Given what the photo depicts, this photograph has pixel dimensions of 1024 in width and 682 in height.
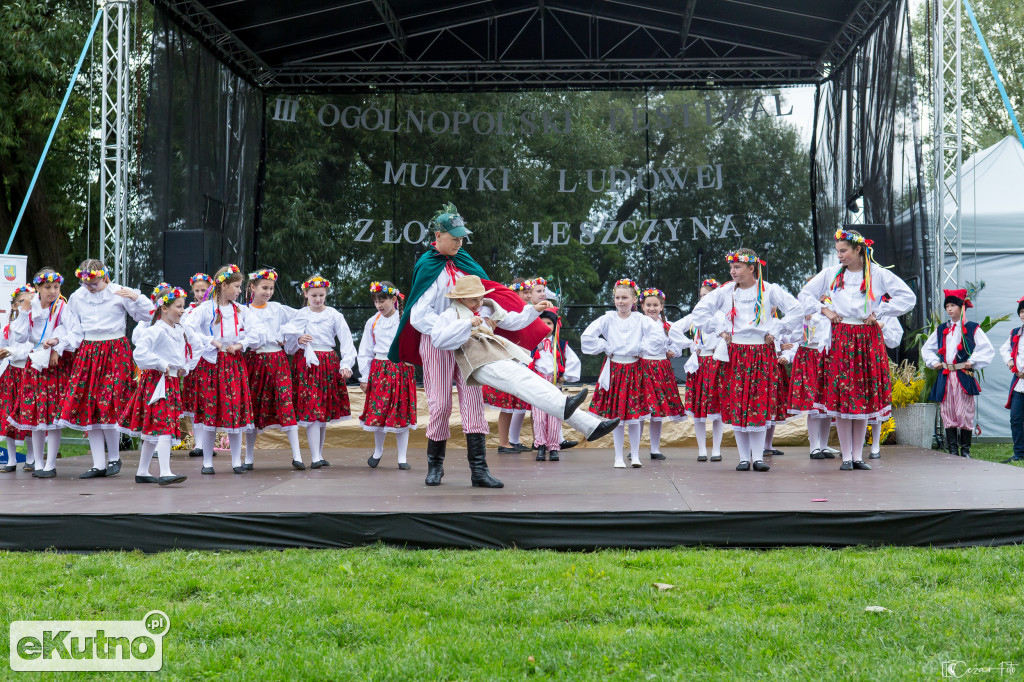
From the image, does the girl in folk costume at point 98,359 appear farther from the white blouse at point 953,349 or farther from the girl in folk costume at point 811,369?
the white blouse at point 953,349

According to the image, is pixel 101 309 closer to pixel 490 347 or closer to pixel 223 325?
pixel 223 325

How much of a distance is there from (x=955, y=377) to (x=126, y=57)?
26.0ft

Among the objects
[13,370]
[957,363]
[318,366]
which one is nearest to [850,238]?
[957,363]

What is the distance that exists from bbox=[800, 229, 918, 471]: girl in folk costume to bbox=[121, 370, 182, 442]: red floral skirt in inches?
157

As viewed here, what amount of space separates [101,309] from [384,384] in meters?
2.00

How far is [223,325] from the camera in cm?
623

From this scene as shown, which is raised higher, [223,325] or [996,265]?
[996,265]

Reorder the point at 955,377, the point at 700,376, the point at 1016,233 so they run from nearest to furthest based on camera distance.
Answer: the point at 700,376 → the point at 955,377 → the point at 1016,233

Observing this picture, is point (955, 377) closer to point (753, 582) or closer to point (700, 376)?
point (700, 376)

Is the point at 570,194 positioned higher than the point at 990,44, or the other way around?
the point at 990,44

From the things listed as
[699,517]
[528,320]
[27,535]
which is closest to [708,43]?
[528,320]

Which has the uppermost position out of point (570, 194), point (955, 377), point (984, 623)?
point (570, 194)

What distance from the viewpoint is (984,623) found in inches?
107

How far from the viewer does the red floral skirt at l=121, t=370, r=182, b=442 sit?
5.45 meters
